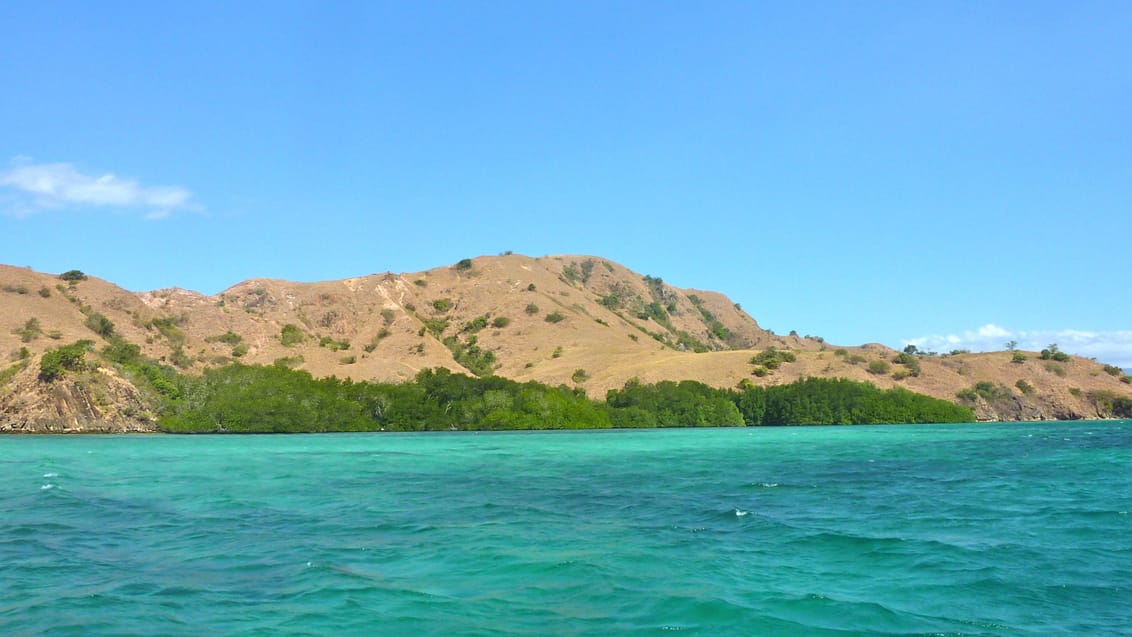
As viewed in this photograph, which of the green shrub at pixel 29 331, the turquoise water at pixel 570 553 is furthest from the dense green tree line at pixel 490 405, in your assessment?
the turquoise water at pixel 570 553

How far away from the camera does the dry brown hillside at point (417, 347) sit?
12638cm

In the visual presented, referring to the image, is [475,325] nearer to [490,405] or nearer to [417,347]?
[417,347]

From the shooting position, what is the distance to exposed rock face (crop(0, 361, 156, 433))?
91.2m

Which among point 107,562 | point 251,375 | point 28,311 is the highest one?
point 28,311

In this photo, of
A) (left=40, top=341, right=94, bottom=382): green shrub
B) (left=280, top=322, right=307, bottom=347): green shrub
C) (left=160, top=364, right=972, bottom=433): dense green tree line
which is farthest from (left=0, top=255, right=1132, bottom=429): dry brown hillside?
(left=160, top=364, right=972, bottom=433): dense green tree line

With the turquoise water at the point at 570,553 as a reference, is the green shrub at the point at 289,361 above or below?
above

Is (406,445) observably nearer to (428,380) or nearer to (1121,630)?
(428,380)

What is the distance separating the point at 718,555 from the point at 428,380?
99.8 metres

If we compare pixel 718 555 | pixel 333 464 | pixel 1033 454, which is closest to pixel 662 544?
pixel 718 555

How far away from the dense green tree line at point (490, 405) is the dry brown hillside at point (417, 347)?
950 cm

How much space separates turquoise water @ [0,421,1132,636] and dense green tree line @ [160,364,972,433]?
62.1m

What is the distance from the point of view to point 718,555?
1973 centimetres

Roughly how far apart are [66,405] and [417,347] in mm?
75201

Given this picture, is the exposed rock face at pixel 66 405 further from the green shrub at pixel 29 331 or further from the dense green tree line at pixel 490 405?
the green shrub at pixel 29 331
